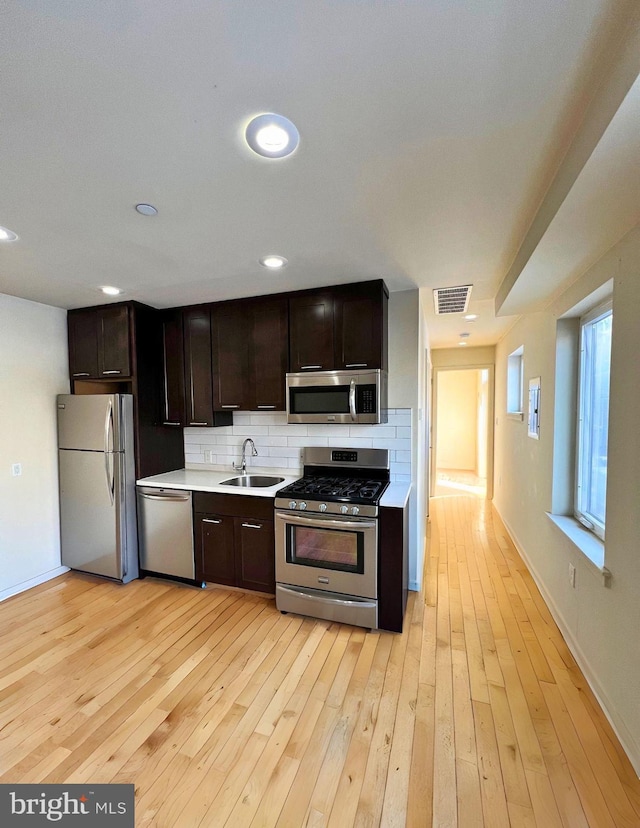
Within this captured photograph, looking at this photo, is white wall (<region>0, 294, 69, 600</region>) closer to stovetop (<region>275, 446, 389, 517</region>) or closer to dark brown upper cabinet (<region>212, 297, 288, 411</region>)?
dark brown upper cabinet (<region>212, 297, 288, 411</region>)

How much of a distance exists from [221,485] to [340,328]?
5.36ft

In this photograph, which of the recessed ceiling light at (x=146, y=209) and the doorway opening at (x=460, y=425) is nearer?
the recessed ceiling light at (x=146, y=209)

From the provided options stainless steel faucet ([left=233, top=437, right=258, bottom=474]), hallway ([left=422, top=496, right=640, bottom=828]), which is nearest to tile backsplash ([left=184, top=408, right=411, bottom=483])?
stainless steel faucet ([left=233, top=437, right=258, bottom=474])

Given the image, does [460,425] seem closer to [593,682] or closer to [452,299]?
[452,299]

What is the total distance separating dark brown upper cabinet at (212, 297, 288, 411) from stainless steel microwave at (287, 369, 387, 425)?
0.61ft

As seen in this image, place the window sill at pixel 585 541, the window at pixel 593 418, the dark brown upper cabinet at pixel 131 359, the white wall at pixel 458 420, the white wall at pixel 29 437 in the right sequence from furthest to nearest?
the white wall at pixel 458 420
the dark brown upper cabinet at pixel 131 359
the white wall at pixel 29 437
the window at pixel 593 418
the window sill at pixel 585 541

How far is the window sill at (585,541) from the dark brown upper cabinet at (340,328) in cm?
169

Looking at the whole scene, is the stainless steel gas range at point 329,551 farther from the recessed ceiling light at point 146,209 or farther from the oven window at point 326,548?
the recessed ceiling light at point 146,209

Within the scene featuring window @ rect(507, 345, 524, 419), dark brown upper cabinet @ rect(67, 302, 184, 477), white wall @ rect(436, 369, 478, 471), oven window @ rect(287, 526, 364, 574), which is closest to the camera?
oven window @ rect(287, 526, 364, 574)

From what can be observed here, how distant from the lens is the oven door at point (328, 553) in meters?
2.37

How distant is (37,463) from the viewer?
3.13 meters

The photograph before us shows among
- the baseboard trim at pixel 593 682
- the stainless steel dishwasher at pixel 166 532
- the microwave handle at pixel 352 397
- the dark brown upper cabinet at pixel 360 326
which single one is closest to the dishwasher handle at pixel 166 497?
the stainless steel dishwasher at pixel 166 532

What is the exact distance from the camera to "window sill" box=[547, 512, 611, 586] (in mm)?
1840

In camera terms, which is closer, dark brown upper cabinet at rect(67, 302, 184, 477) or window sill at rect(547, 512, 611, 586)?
window sill at rect(547, 512, 611, 586)
